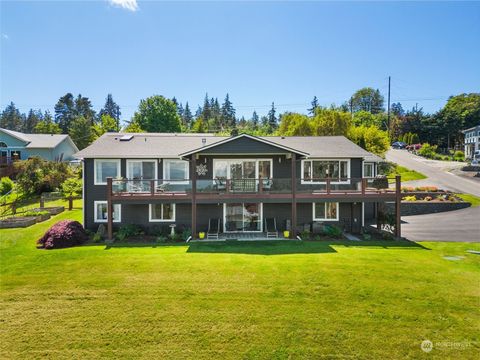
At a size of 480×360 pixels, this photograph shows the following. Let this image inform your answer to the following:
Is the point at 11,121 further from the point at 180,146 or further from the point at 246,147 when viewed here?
the point at 246,147

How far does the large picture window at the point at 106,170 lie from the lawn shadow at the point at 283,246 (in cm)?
741

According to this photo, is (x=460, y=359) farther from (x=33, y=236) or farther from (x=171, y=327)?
(x=33, y=236)

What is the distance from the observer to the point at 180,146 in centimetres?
2050

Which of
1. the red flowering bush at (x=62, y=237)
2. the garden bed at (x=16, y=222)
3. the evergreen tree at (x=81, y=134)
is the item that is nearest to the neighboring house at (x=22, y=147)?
the evergreen tree at (x=81, y=134)

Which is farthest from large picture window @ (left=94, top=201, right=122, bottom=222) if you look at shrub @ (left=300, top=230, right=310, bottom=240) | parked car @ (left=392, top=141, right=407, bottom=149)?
parked car @ (left=392, top=141, right=407, bottom=149)

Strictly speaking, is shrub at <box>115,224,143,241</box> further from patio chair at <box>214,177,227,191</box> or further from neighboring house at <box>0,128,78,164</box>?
neighboring house at <box>0,128,78,164</box>

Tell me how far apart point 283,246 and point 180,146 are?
1014cm

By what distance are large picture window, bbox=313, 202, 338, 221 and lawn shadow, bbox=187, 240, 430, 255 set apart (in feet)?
9.64

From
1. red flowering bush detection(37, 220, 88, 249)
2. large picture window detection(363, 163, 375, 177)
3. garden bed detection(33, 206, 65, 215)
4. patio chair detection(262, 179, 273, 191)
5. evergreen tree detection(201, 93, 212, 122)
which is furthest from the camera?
evergreen tree detection(201, 93, 212, 122)

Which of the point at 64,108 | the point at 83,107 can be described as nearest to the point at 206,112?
the point at 83,107

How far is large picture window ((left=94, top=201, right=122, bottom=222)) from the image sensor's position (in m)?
18.8

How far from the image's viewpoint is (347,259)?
1277cm

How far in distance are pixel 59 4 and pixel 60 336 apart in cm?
1653

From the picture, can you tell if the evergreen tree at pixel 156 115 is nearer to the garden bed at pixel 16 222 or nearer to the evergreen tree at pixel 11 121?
the garden bed at pixel 16 222
